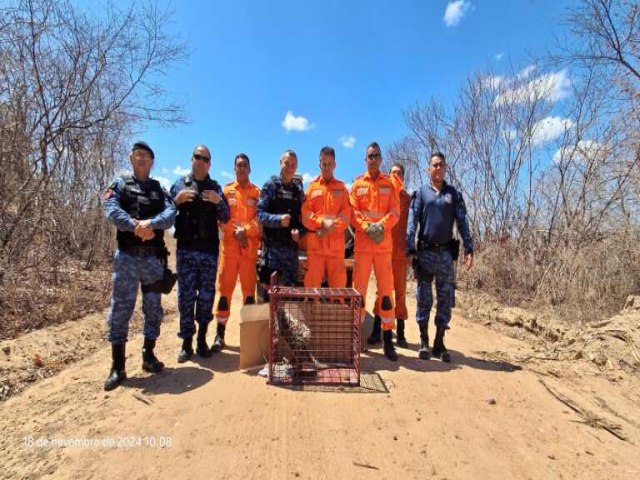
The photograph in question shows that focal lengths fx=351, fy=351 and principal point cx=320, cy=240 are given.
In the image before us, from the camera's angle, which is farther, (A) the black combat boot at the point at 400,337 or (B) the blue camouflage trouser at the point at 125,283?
(A) the black combat boot at the point at 400,337

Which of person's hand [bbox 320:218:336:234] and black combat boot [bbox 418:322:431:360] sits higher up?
person's hand [bbox 320:218:336:234]

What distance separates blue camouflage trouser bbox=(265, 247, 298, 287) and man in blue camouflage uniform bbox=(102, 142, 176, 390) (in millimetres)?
1266

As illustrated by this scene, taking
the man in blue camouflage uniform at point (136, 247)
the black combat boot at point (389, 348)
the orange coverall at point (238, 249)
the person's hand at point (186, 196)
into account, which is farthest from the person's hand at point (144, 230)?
the black combat boot at point (389, 348)

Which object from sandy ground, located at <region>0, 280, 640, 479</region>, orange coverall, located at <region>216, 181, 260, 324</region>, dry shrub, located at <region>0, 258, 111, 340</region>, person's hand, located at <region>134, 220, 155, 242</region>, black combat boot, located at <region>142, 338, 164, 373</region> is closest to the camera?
sandy ground, located at <region>0, 280, 640, 479</region>

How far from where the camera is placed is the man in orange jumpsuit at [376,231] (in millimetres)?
4133

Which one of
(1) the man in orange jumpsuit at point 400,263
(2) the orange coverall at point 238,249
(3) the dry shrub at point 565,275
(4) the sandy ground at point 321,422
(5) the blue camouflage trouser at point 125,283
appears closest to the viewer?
(4) the sandy ground at point 321,422

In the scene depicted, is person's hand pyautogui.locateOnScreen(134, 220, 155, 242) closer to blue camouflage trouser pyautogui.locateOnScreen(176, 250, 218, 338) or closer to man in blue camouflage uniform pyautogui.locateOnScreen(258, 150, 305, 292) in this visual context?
blue camouflage trouser pyautogui.locateOnScreen(176, 250, 218, 338)

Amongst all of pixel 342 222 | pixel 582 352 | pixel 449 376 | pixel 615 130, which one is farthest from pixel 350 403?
pixel 615 130

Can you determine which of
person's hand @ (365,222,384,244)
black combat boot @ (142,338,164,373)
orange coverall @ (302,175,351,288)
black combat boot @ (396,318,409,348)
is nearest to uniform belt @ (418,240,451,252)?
person's hand @ (365,222,384,244)

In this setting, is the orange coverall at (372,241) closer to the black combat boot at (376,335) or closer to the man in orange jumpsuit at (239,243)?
the black combat boot at (376,335)

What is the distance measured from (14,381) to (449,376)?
4368mm

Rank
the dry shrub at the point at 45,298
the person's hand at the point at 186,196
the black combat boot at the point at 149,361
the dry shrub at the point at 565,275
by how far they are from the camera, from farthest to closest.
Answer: the dry shrub at the point at 565,275 → the dry shrub at the point at 45,298 → the person's hand at the point at 186,196 → the black combat boot at the point at 149,361

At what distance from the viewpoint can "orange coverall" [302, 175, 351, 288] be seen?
13.8ft

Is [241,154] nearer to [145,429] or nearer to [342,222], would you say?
[342,222]
